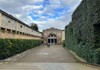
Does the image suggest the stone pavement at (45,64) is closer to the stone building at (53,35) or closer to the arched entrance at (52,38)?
the stone building at (53,35)

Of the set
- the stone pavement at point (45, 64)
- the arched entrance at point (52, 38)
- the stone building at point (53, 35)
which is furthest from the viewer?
the arched entrance at point (52, 38)

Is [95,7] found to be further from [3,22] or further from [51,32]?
[51,32]

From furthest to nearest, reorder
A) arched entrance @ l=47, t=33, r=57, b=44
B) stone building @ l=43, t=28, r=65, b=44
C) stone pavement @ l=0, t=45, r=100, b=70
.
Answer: arched entrance @ l=47, t=33, r=57, b=44
stone building @ l=43, t=28, r=65, b=44
stone pavement @ l=0, t=45, r=100, b=70

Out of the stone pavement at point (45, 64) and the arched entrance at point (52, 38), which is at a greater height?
the arched entrance at point (52, 38)

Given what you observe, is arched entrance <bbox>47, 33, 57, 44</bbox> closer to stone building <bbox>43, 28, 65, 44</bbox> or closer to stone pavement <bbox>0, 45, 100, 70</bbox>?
stone building <bbox>43, 28, 65, 44</bbox>

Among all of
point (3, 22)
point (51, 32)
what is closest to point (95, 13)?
point (3, 22)

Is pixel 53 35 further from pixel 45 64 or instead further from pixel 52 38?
pixel 45 64

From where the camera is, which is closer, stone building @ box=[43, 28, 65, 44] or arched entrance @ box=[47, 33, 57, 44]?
stone building @ box=[43, 28, 65, 44]

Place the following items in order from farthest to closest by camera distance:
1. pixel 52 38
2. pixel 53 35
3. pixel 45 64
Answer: pixel 53 35, pixel 52 38, pixel 45 64

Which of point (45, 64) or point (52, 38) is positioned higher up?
point (52, 38)

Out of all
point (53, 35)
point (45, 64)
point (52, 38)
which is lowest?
point (45, 64)

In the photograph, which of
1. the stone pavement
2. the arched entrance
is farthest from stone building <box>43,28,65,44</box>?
the stone pavement

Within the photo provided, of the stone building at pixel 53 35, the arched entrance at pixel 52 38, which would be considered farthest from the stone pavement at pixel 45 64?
the arched entrance at pixel 52 38

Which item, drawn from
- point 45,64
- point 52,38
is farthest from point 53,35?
point 45,64
